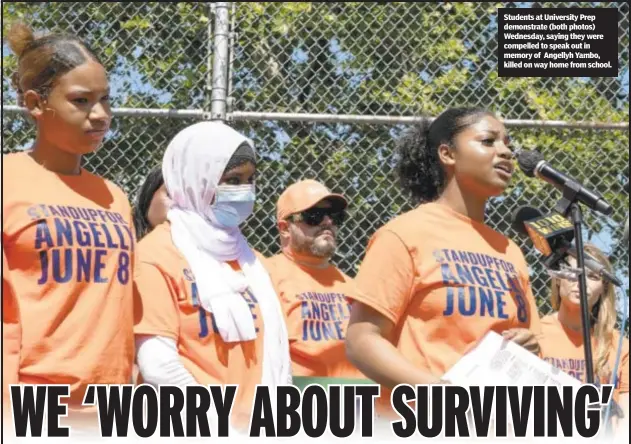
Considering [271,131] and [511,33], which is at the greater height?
[511,33]

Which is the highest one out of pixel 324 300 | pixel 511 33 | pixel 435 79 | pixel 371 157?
pixel 511 33

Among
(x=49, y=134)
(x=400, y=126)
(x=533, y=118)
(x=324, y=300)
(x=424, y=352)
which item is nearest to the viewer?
(x=49, y=134)

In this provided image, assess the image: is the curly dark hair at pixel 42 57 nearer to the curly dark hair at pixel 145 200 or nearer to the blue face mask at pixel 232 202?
the blue face mask at pixel 232 202

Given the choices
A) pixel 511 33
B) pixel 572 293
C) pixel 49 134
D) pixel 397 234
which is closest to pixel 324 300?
pixel 572 293

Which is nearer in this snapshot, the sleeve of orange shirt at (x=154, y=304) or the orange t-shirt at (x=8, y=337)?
the orange t-shirt at (x=8, y=337)

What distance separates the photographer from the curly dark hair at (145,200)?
15.6 feet

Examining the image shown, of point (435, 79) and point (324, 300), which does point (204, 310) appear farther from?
point (435, 79)

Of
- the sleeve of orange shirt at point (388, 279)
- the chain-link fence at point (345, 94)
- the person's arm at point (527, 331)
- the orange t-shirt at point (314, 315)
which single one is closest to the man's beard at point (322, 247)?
the orange t-shirt at point (314, 315)

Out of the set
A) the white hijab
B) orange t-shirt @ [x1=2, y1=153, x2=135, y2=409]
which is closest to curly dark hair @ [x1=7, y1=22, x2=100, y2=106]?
orange t-shirt @ [x1=2, y1=153, x2=135, y2=409]

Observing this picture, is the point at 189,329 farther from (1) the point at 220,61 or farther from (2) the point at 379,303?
(1) the point at 220,61

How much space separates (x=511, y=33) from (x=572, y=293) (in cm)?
132

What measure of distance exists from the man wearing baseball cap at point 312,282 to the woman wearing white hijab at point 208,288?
152 cm

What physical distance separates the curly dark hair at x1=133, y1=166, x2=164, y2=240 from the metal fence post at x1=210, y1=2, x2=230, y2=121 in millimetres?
1268

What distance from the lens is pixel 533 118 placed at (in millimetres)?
6879
